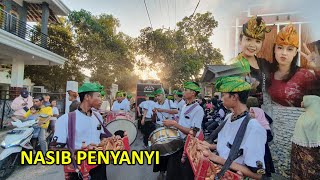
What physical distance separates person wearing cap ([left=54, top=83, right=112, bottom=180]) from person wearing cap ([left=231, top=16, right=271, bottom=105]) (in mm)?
3495

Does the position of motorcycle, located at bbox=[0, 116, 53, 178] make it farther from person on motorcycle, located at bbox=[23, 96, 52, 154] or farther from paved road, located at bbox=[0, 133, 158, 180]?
person on motorcycle, located at bbox=[23, 96, 52, 154]

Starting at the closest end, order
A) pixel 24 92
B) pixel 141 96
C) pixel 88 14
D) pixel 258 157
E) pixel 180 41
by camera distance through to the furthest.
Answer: pixel 258 157 < pixel 24 92 < pixel 141 96 < pixel 88 14 < pixel 180 41

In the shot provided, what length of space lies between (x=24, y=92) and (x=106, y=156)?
6375 millimetres

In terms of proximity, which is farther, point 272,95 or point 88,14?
point 88,14

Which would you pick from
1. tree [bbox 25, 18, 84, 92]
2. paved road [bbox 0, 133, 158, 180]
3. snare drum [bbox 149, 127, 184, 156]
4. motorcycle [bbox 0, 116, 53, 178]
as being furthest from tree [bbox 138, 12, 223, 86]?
snare drum [bbox 149, 127, 184, 156]

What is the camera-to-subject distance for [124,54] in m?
27.3

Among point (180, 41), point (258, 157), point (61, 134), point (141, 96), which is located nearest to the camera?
point (258, 157)

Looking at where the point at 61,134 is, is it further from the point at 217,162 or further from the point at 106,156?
the point at 217,162

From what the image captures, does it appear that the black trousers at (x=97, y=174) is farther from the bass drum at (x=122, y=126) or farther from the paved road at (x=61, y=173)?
the paved road at (x=61, y=173)

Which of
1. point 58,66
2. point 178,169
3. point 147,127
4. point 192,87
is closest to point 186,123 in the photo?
point 192,87

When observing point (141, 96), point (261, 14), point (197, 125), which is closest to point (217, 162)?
point (197, 125)

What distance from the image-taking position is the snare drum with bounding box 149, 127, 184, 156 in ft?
13.3

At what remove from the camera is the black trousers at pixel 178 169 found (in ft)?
12.0

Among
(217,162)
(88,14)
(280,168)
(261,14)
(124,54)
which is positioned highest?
(88,14)
